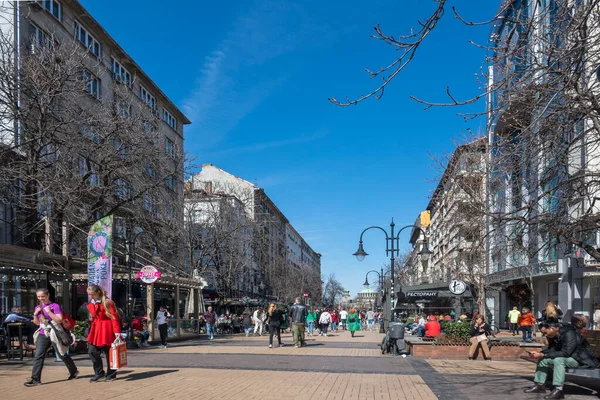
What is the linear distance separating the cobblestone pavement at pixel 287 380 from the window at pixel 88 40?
25847mm

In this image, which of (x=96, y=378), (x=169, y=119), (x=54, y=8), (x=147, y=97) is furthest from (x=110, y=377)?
(x=169, y=119)

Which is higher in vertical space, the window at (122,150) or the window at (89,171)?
the window at (122,150)

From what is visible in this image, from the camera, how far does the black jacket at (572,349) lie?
911 centimetres

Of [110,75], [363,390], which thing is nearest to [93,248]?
[363,390]

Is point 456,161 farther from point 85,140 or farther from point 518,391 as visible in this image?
point 518,391

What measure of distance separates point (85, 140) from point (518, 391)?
15.4 meters

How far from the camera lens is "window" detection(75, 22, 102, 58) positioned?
35875mm

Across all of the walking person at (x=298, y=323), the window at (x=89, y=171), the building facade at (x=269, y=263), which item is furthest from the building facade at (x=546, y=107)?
the building facade at (x=269, y=263)

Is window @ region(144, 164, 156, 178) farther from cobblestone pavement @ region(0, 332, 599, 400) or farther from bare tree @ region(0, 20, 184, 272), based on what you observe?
cobblestone pavement @ region(0, 332, 599, 400)

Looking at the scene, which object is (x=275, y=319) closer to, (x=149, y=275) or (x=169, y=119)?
(x=149, y=275)

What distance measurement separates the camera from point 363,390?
31.5ft

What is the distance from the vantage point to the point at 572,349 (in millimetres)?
9117

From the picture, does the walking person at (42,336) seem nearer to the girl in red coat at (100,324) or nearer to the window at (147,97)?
the girl in red coat at (100,324)

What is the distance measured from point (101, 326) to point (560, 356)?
7149mm
